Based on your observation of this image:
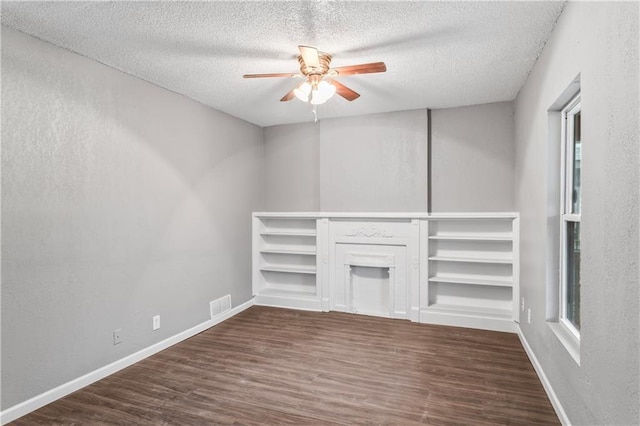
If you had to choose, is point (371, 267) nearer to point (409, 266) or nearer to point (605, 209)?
point (409, 266)

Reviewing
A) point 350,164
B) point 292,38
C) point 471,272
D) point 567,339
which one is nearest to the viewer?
point 567,339

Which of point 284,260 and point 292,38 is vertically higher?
point 292,38

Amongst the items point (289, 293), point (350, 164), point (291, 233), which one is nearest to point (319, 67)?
point (350, 164)

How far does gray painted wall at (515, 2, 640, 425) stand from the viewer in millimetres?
1333

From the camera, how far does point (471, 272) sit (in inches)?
172

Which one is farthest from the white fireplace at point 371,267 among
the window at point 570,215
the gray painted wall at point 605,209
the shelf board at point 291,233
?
the gray painted wall at point 605,209

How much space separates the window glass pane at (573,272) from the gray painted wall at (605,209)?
0.22 m

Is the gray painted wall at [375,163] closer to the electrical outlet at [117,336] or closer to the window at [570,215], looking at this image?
the window at [570,215]

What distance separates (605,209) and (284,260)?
4168 mm

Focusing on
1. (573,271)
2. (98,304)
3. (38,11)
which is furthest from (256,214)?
(573,271)

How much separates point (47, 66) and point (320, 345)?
3.24 m

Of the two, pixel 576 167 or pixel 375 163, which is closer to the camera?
pixel 576 167

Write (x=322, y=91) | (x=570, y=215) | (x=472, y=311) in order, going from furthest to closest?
(x=472, y=311), (x=322, y=91), (x=570, y=215)

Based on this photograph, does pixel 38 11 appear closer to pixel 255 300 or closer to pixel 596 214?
pixel 596 214
